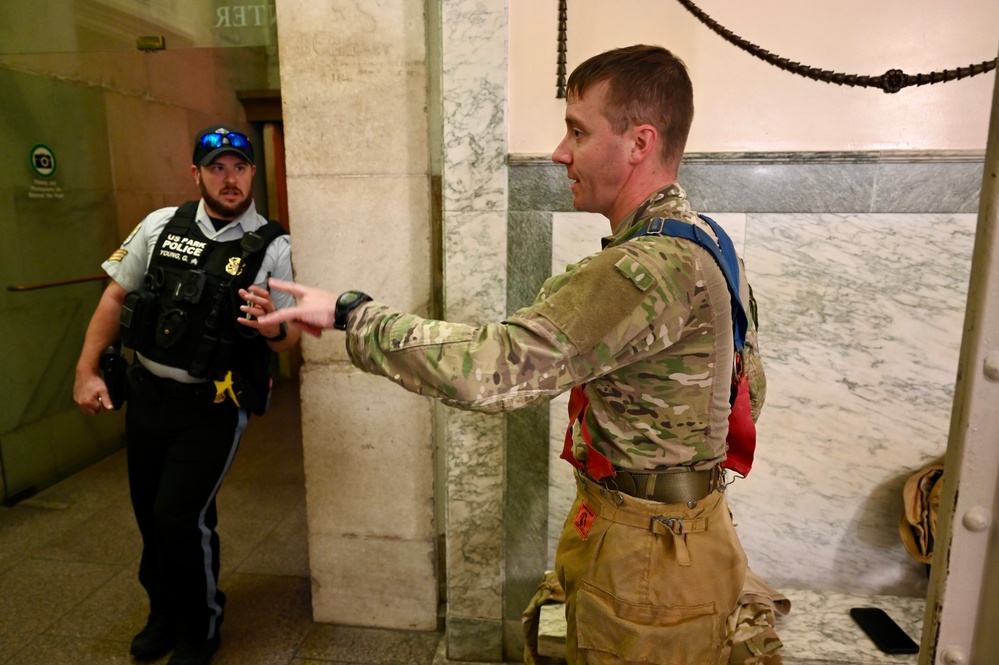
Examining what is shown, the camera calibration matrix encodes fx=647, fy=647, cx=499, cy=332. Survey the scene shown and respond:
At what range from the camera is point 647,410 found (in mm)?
1384

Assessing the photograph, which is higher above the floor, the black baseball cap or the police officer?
the black baseball cap

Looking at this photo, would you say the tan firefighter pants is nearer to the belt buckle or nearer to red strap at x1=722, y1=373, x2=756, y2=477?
the belt buckle

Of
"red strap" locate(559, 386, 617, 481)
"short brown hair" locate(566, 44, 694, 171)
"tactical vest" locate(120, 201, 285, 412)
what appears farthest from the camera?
"tactical vest" locate(120, 201, 285, 412)

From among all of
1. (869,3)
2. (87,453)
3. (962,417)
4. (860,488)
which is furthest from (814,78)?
(87,453)

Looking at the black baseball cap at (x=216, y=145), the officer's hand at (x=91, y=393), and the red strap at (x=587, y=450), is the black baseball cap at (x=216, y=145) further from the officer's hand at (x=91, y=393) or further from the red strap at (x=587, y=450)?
the red strap at (x=587, y=450)

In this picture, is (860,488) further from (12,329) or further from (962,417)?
(12,329)

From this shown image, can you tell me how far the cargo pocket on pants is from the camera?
1414 mm

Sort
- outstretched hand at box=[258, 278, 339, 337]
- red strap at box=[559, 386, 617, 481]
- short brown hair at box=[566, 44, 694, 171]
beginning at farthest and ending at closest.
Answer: red strap at box=[559, 386, 617, 481]
short brown hair at box=[566, 44, 694, 171]
outstretched hand at box=[258, 278, 339, 337]

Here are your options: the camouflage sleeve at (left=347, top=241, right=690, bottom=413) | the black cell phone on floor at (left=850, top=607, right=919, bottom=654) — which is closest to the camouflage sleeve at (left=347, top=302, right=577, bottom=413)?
the camouflage sleeve at (left=347, top=241, right=690, bottom=413)

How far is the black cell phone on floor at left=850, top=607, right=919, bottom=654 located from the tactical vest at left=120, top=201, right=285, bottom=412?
7.81 ft

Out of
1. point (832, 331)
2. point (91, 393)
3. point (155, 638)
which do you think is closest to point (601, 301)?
point (832, 331)

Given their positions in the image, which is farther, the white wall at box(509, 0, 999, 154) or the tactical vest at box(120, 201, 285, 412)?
the tactical vest at box(120, 201, 285, 412)

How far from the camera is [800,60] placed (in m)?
2.24

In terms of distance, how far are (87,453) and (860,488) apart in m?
4.79
